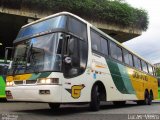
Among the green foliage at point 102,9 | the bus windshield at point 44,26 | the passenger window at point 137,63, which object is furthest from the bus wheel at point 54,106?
the green foliage at point 102,9

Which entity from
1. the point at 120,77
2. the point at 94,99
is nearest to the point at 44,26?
the point at 94,99

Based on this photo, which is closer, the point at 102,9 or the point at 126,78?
the point at 126,78

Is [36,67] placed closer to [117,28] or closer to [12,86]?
[12,86]

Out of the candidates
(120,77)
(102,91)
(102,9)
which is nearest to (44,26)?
(102,91)

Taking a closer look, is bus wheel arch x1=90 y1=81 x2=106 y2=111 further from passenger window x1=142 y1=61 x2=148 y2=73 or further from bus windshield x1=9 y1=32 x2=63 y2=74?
passenger window x1=142 y1=61 x2=148 y2=73

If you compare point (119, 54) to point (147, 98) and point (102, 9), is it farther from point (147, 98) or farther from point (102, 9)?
point (102, 9)

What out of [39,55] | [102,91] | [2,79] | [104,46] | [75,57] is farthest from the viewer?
[2,79]

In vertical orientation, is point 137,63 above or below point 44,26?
below

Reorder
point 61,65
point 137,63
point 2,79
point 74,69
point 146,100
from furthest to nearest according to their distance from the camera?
point 146,100
point 137,63
point 2,79
point 74,69
point 61,65

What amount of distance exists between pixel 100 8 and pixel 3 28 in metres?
7.47

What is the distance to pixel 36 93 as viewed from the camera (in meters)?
8.87

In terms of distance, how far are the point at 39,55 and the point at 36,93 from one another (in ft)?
3.59

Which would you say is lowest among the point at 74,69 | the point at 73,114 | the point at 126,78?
the point at 73,114

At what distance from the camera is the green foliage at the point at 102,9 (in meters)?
20.1
